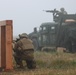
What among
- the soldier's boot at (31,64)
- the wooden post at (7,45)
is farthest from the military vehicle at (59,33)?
the wooden post at (7,45)

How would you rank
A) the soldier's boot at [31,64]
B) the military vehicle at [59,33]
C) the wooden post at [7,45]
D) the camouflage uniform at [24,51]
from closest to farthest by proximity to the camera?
the wooden post at [7,45] < the camouflage uniform at [24,51] < the soldier's boot at [31,64] < the military vehicle at [59,33]

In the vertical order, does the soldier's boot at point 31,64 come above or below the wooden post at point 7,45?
below

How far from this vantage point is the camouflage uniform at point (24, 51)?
51.4 feet

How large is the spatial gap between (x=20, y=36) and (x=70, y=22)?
36.9 feet

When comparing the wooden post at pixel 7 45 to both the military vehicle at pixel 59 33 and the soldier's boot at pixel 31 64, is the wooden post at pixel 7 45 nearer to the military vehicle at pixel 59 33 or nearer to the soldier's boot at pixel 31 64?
the soldier's boot at pixel 31 64

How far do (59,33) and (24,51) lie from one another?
37.4ft

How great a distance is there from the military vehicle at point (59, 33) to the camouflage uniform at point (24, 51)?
1049cm

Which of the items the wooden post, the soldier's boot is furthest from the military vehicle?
the wooden post

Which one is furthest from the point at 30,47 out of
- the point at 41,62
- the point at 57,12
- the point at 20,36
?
the point at 57,12

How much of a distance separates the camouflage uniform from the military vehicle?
10485 millimetres

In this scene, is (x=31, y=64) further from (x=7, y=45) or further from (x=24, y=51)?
(x=7, y=45)

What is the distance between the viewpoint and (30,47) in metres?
15.8

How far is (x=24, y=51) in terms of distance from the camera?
1571cm

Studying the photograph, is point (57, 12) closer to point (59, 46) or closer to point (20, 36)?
point (59, 46)
